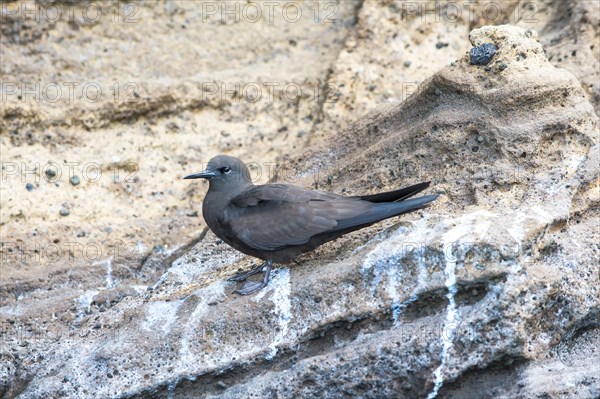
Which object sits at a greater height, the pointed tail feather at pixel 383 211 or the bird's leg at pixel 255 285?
the pointed tail feather at pixel 383 211

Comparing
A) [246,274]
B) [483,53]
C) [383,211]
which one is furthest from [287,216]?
[483,53]

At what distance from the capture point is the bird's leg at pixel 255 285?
20.9 ft

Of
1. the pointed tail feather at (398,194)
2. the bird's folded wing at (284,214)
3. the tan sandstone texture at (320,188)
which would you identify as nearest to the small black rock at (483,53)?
the tan sandstone texture at (320,188)

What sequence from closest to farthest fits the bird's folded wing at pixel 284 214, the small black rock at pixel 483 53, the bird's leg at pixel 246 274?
1. the bird's folded wing at pixel 284 214
2. the bird's leg at pixel 246 274
3. the small black rock at pixel 483 53

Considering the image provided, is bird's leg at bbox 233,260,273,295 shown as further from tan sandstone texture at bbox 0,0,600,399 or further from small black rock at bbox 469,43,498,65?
small black rock at bbox 469,43,498,65

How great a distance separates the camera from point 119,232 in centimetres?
809

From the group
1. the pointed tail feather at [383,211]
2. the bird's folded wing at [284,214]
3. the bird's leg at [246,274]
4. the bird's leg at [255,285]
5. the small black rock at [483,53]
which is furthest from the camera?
the small black rock at [483,53]

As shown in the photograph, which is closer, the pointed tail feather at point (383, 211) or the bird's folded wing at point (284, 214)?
the pointed tail feather at point (383, 211)

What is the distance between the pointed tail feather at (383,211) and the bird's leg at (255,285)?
21.8 inches

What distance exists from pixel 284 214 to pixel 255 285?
555 mm

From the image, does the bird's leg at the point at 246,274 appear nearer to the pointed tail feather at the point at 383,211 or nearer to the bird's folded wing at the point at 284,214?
the bird's folded wing at the point at 284,214

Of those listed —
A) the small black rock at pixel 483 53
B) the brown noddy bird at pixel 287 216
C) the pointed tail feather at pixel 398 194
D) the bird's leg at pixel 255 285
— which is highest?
the small black rock at pixel 483 53

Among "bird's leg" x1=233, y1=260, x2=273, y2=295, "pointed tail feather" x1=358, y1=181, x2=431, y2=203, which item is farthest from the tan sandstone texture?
"pointed tail feather" x1=358, y1=181, x2=431, y2=203

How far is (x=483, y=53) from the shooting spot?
7.02 meters
